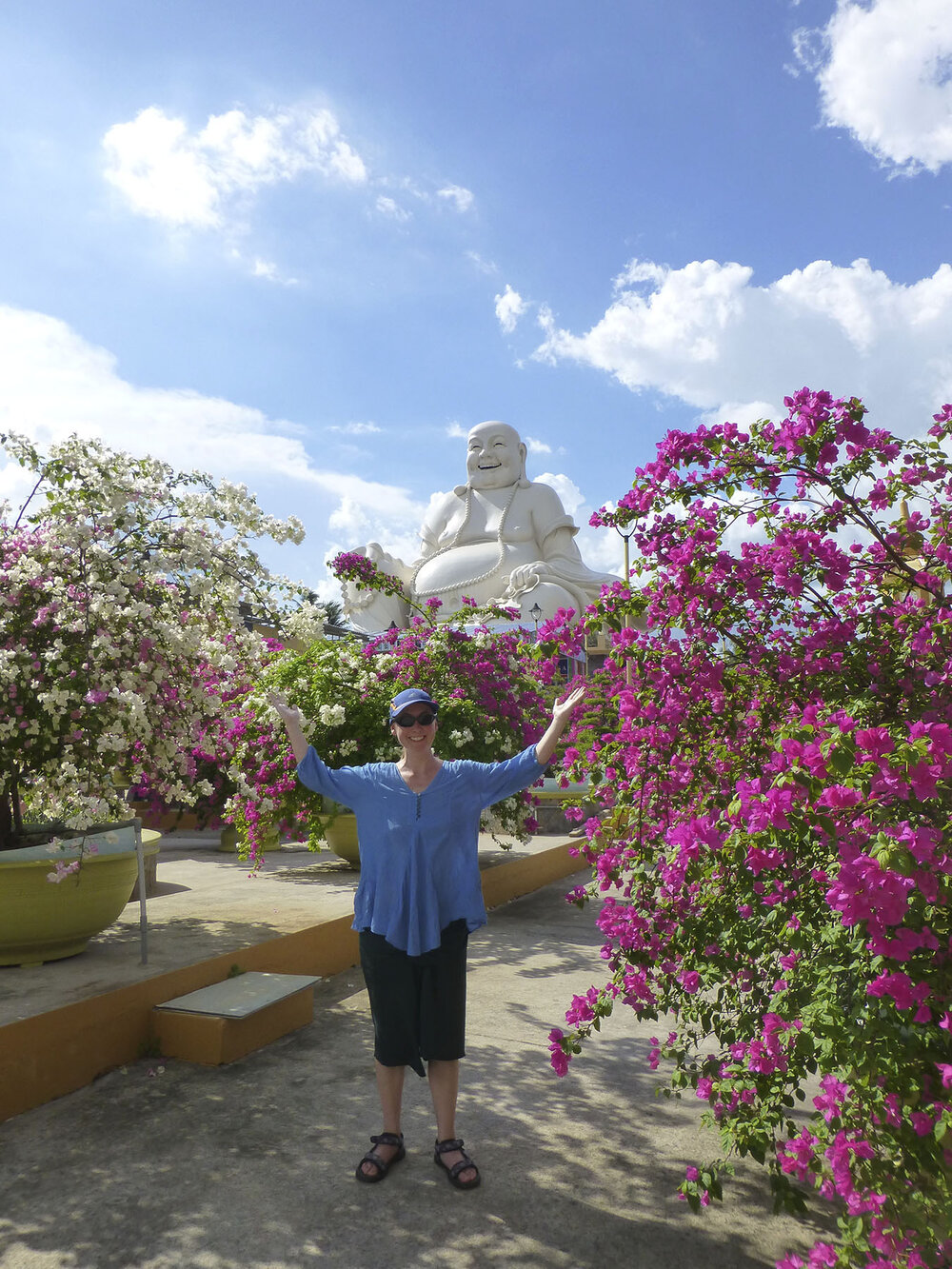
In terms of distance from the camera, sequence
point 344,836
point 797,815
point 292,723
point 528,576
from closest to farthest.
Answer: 1. point 797,815
2. point 292,723
3. point 344,836
4. point 528,576

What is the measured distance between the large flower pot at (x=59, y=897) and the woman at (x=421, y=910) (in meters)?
1.89

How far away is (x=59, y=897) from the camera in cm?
414

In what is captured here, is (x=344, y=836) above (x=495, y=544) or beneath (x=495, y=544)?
beneath

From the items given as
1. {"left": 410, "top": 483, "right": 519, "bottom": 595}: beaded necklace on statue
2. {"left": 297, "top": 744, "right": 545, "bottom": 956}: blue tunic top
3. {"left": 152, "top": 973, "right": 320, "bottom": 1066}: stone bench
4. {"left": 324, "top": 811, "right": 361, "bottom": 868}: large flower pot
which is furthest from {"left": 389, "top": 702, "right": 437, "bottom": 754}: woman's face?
{"left": 410, "top": 483, "right": 519, "bottom": 595}: beaded necklace on statue

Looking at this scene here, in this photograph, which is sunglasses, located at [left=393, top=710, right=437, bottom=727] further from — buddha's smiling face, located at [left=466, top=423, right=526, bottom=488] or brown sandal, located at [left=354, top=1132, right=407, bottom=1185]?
buddha's smiling face, located at [left=466, top=423, right=526, bottom=488]

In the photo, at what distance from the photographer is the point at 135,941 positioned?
15.5ft

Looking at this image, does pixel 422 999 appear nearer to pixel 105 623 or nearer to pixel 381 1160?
pixel 381 1160

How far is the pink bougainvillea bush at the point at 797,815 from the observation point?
1.75m

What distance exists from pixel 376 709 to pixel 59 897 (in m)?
3.50

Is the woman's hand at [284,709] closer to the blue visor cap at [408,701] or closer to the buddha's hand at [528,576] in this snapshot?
the blue visor cap at [408,701]

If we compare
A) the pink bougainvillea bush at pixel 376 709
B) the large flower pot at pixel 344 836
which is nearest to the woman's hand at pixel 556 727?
the pink bougainvillea bush at pixel 376 709

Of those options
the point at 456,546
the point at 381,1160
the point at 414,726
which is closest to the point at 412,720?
the point at 414,726

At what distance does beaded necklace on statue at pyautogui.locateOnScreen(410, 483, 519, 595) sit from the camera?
19.0 m

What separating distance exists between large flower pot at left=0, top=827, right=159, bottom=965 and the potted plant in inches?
2.2
